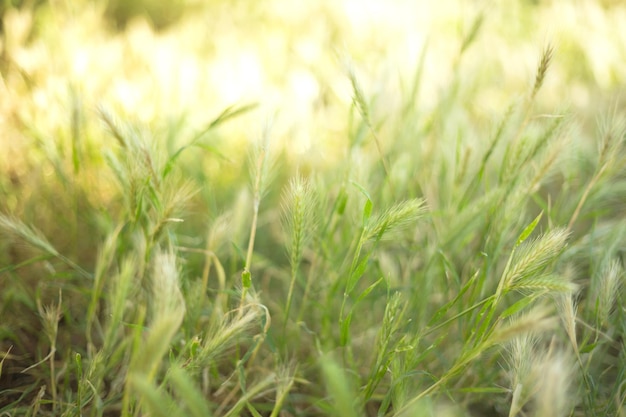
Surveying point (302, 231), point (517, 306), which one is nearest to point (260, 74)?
point (302, 231)

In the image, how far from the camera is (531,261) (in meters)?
0.77

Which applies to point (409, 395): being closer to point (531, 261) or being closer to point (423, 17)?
point (531, 261)

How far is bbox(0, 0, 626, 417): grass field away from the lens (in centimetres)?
84

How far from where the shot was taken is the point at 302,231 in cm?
88

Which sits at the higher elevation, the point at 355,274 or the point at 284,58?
the point at 284,58

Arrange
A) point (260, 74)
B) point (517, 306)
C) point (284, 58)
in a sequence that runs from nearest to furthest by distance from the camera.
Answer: point (517, 306) → point (260, 74) → point (284, 58)

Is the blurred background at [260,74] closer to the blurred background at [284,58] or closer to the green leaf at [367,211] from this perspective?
the blurred background at [284,58]

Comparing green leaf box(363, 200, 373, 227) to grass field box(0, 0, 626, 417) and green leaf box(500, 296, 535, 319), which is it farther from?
green leaf box(500, 296, 535, 319)

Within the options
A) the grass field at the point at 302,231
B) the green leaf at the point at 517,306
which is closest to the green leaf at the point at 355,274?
the grass field at the point at 302,231

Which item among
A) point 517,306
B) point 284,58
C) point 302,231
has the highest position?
point 284,58

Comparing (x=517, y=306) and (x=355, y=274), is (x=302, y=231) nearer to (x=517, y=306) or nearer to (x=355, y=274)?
(x=355, y=274)

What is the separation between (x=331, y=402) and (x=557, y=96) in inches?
71.8

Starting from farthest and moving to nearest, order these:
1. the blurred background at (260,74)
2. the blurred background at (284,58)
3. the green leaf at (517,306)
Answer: the blurred background at (284,58), the blurred background at (260,74), the green leaf at (517,306)

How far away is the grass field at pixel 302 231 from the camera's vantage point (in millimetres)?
845
